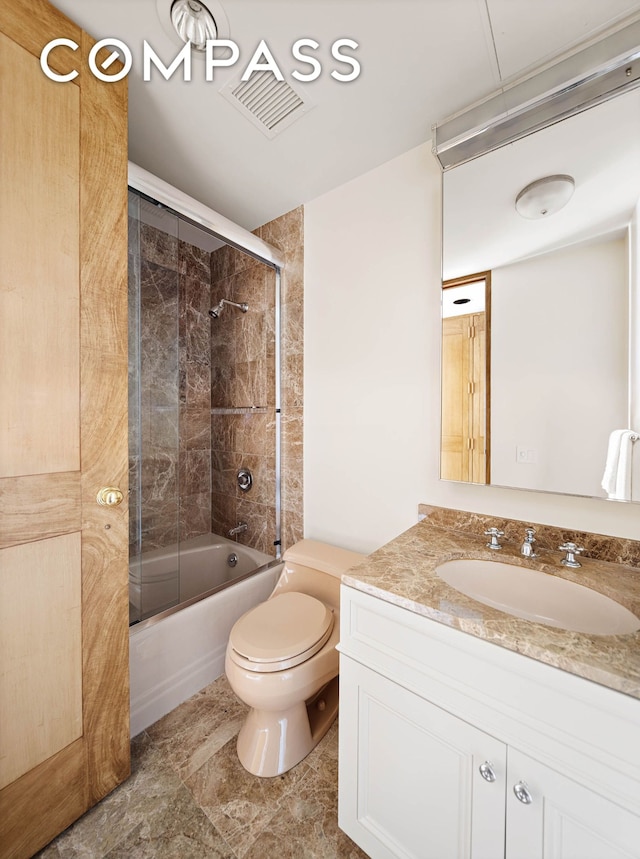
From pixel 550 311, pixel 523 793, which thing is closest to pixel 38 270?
pixel 550 311

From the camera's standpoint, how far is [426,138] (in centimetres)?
135

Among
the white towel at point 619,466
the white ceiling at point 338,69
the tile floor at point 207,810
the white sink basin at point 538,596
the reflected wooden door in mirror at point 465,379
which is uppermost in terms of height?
the white ceiling at point 338,69

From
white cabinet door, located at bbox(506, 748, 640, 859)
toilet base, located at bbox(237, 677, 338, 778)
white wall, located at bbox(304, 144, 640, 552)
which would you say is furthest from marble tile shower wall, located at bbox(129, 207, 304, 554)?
white cabinet door, located at bbox(506, 748, 640, 859)

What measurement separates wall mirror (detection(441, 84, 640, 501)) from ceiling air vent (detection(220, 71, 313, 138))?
61 cm

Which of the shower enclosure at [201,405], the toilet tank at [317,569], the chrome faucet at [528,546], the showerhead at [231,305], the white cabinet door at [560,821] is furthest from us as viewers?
the showerhead at [231,305]

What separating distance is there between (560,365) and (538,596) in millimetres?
697

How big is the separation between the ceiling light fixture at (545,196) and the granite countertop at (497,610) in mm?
1102

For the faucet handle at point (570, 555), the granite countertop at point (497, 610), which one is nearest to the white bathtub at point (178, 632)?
the granite countertop at point (497, 610)

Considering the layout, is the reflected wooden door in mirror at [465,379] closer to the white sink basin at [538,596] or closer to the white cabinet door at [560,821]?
the white sink basin at [538,596]

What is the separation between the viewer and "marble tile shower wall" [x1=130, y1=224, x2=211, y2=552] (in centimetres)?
183

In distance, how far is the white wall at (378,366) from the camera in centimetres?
136

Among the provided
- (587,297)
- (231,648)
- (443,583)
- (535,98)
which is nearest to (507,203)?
(535,98)

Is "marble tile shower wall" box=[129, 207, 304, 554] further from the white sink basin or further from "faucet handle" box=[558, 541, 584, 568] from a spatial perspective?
"faucet handle" box=[558, 541, 584, 568]

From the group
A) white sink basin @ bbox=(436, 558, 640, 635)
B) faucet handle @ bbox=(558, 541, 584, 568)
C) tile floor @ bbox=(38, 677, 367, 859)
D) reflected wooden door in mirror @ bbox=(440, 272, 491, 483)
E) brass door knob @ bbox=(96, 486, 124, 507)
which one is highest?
reflected wooden door in mirror @ bbox=(440, 272, 491, 483)
